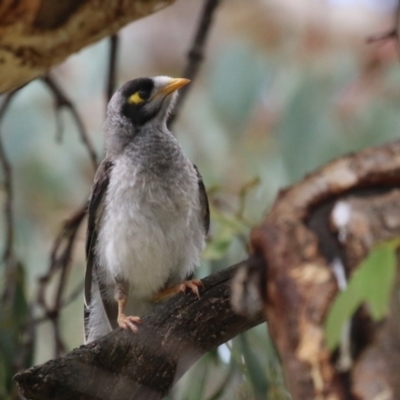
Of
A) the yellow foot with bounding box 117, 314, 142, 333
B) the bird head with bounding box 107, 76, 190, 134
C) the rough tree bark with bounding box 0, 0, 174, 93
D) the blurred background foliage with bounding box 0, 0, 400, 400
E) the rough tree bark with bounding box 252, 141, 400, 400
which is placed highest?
the rough tree bark with bounding box 0, 0, 174, 93

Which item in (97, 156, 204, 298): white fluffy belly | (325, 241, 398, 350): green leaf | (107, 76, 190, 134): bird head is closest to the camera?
(325, 241, 398, 350): green leaf

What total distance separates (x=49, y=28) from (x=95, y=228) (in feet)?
3.65

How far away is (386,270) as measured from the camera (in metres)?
0.98

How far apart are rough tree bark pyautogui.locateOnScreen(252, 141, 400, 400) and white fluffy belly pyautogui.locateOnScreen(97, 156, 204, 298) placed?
1.63 meters

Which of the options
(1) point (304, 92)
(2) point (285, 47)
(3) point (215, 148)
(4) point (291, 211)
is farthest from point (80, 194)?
(4) point (291, 211)

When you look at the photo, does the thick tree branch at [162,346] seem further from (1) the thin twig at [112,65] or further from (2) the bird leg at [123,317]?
(1) the thin twig at [112,65]

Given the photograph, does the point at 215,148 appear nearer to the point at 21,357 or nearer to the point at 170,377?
the point at 21,357

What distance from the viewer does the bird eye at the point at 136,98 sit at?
3.18m

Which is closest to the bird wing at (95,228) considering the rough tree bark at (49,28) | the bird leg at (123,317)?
the bird leg at (123,317)

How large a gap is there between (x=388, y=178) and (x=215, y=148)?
121 inches

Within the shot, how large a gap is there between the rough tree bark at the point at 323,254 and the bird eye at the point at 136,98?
2083mm

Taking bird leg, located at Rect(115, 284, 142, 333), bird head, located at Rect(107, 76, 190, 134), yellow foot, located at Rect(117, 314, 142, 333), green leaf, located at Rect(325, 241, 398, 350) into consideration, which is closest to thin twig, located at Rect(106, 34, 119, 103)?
bird head, located at Rect(107, 76, 190, 134)

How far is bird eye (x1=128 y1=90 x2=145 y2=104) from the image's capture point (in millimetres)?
3182

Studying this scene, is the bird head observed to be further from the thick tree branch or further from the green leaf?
the green leaf
